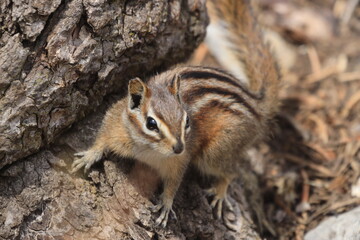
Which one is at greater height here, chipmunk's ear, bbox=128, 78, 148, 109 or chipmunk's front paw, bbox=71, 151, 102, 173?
chipmunk's ear, bbox=128, 78, 148, 109

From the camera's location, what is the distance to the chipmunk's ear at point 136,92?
117 inches

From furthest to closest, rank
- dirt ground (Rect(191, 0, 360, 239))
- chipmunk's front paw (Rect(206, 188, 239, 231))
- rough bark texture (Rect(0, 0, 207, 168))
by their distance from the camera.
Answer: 1. dirt ground (Rect(191, 0, 360, 239))
2. chipmunk's front paw (Rect(206, 188, 239, 231))
3. rough bark texture (Rect(0, 0, 207, 168))

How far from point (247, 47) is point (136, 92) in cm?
136

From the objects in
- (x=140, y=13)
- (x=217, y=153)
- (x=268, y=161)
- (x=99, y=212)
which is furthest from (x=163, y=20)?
(x=268, y=161)

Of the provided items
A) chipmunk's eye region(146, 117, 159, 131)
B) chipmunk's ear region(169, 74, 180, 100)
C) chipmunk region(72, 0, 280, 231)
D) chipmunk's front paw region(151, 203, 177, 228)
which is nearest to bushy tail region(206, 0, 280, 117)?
chipmunk region(72, 0, 280, 231)

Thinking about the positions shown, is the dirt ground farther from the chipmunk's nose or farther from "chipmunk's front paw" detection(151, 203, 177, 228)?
the chipmunk's nose

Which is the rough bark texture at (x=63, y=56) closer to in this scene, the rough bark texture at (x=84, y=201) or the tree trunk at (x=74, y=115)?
the tree trunk at (x=74, y=115)

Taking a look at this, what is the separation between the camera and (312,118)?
5.16 metres

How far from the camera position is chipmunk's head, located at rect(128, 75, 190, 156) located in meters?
2.82

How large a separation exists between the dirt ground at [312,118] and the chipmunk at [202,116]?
0.49 meters

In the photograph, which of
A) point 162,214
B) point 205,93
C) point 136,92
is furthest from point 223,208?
point 136,92

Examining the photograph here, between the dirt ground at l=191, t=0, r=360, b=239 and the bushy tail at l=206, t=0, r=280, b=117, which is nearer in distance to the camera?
the bushy tail at l=206, t=0, r=280, b=117

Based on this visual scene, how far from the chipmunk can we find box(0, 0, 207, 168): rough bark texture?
0.25 metres

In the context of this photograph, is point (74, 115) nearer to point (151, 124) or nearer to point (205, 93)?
point (151, 124)
